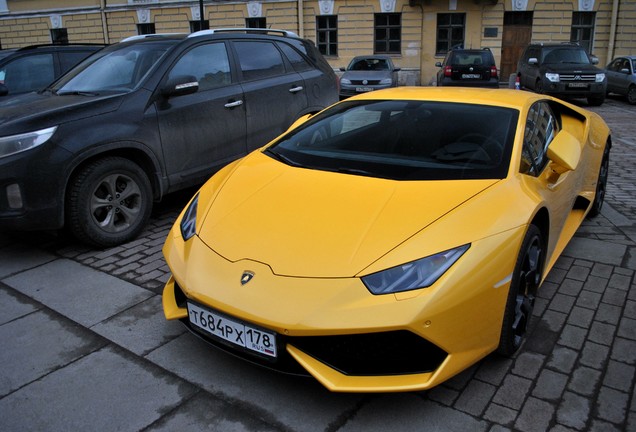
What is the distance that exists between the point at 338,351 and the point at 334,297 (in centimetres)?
24

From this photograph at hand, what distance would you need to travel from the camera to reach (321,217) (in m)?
2.78

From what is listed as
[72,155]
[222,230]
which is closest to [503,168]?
[222,230]

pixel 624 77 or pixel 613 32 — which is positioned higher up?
pixel 613 32

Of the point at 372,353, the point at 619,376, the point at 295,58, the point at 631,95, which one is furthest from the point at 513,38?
the point at 372,353

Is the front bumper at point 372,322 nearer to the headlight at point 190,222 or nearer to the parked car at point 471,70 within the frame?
the headlight at point 190,222

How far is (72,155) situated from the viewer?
13.5ft

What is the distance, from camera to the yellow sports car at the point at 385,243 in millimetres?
2352

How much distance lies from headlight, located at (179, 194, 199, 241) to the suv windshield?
16118 mm

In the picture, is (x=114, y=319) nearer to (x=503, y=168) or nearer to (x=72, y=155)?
(x=72, y=155)

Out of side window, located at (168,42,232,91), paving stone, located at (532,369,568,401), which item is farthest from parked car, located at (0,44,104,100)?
paving stone, located at (532,369,568,401)

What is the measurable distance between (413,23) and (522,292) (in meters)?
24.3

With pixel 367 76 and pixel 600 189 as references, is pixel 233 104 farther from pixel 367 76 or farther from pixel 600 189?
pixel 367 76

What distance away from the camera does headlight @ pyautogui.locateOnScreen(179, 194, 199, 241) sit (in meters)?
3.04

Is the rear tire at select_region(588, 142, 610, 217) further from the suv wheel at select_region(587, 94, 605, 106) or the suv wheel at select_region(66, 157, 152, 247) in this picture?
the suv wheel at select_region(587, 94, 605, 106)
